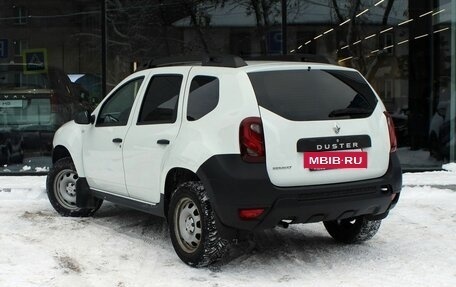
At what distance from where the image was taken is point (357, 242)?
572 centimetres

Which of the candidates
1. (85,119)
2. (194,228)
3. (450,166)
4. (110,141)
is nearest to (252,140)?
(194,228)

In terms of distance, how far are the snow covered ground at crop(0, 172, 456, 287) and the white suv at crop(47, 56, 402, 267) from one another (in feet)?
1.05

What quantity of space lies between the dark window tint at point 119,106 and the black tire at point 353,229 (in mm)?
2373

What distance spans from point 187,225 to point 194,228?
10 cm

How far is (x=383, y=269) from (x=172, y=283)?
1820mm

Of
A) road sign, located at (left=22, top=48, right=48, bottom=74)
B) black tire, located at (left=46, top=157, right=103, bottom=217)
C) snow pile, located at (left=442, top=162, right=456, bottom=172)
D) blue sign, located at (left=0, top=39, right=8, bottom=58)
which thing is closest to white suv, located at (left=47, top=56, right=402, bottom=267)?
black tire, located at (left=46, top=157, right=103, bottom=217)

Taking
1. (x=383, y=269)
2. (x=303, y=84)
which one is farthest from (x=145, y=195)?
(x=383, y=269)

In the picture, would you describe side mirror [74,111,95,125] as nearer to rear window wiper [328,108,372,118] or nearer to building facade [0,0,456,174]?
rear window wiper [328,108,372,118]

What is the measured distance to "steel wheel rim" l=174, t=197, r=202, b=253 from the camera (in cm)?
487

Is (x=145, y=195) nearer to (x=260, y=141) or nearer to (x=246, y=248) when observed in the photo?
(x=246, y=248)

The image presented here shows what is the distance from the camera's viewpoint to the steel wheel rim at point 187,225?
487 cm

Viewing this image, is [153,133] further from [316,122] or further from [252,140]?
[316,122]

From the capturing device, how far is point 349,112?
480 centimetres

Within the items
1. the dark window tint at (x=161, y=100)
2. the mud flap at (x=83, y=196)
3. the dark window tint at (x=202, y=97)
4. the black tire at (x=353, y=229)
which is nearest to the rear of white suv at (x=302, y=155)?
the dark window tint at (x=202, y=97)
